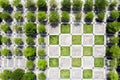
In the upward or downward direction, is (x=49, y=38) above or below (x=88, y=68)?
above

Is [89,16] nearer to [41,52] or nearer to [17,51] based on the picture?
[41,52]

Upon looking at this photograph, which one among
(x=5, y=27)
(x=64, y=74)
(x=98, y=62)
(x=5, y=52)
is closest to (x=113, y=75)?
(x=98, y=62)

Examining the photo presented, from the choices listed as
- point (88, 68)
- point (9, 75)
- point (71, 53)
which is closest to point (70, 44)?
point (71, 53)

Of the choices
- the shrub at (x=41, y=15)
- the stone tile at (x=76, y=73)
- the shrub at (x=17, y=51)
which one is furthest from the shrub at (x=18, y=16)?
the stone tile at (x=76, y=73)

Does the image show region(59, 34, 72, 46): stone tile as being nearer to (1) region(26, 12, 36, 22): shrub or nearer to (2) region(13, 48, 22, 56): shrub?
(1) region(26, 12, 36, 22): shrub

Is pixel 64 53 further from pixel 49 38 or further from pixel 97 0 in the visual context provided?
pixel 97 0

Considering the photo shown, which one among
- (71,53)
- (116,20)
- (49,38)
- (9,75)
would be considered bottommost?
(9,75)

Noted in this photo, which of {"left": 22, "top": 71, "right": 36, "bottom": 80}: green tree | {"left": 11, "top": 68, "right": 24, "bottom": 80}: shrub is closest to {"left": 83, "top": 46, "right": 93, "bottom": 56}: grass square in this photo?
{"left": 22, "top": 71, "right": 36, "bottom": 80}: green tree
